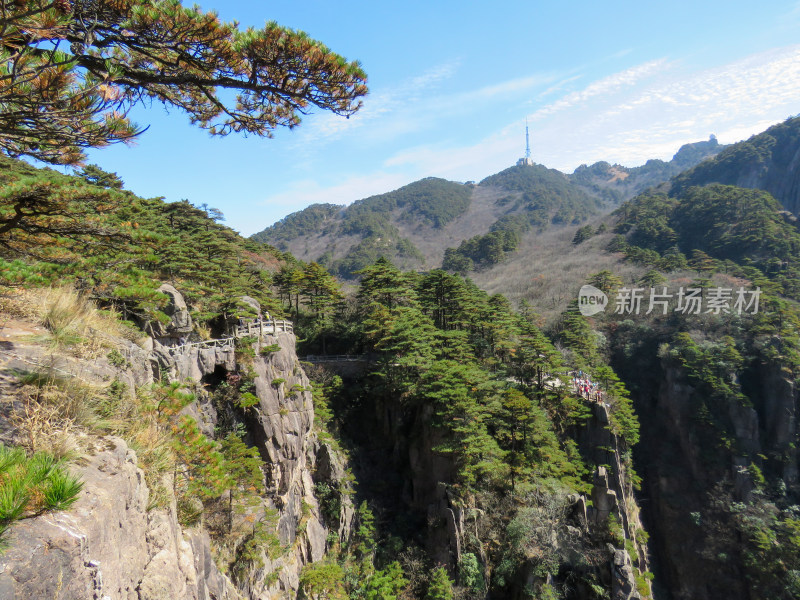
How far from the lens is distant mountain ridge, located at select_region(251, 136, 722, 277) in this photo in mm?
65750

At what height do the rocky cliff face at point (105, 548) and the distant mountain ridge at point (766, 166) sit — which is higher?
the distant mountain ridge at point (766, 166)

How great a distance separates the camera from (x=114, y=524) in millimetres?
2682

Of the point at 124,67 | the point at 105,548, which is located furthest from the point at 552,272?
the point at 105,548

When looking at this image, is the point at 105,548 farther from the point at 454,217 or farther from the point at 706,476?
the point at 454,217

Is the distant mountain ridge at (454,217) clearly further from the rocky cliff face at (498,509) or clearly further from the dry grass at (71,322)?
the dry grass at (71,322)

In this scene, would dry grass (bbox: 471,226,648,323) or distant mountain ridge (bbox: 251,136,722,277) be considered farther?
distant mountain ridge (bbox: 251,136,722,277)
